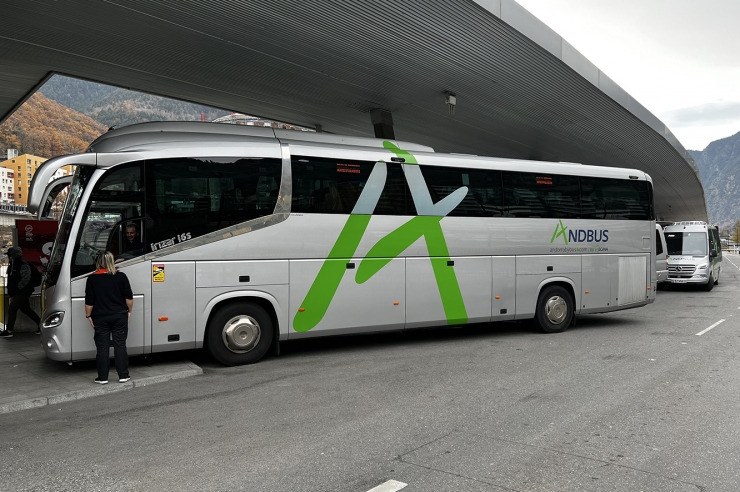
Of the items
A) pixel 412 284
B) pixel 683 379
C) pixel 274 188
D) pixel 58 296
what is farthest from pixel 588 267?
pixel 58 296

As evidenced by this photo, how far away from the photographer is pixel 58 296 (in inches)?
303

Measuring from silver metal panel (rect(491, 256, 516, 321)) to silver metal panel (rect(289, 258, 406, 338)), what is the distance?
2.09 m

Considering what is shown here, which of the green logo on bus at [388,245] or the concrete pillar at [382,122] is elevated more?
the concrete pillar at [382,122]

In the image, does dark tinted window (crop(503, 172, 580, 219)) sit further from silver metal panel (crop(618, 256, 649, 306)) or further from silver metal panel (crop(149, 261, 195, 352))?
silver metal panel (crop(149, 261, 195, 352))

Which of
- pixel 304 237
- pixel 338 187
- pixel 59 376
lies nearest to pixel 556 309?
pixel 338 187

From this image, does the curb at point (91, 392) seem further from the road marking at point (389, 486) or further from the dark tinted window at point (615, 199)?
the dark tinted window at point (615, 199)

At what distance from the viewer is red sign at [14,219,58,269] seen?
13609mm

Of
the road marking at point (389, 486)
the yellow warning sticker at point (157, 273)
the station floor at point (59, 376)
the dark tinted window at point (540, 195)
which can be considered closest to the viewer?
the road marking at point (389, 486)

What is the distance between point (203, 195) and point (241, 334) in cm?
212

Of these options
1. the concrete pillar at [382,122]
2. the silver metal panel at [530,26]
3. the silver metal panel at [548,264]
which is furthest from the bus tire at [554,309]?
the concrete pillar at [382,122]

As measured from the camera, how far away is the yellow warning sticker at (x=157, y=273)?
26.9 ft

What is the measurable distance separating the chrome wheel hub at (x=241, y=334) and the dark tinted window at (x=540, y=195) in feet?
17.7

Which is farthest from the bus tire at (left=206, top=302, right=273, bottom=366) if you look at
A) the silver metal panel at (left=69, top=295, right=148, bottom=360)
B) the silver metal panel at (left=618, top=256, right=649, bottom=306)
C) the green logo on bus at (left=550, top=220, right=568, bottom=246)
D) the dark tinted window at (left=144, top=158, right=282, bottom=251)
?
the silver metal panel at (left=618, top=256, right=649, bottom=306)

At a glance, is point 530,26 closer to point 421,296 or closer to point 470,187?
point 470,187
